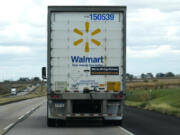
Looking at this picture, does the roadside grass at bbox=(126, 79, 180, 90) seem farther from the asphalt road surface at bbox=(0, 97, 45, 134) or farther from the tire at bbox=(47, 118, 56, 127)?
the tire at bbox=(47, 118, 56, 127)

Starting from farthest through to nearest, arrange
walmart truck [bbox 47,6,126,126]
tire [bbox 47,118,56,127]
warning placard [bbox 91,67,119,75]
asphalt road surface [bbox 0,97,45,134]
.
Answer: asphalt road surface [bbox 0,97,45,134], tire [bbox 47,118,56,127], warning placard [bbox 91,67,119,75], walmart truck [bbox 47,6,126,126]

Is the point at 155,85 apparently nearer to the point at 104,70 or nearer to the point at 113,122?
the point at 113,122

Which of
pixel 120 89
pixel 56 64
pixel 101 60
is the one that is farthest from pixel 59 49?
pixel 120 89

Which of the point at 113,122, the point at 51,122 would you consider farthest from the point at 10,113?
the point at 113,122

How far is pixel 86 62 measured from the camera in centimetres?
1780

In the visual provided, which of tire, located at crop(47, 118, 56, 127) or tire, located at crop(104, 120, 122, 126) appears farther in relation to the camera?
tire, located at crop(104, 120, 122, 126)

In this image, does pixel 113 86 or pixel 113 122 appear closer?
pixel 113 86

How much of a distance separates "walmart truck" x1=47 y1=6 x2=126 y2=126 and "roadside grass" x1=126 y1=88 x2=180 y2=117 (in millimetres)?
8485

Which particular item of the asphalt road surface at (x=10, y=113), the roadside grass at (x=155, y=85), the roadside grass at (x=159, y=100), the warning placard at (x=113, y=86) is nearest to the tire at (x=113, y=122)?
the warning placard at (x=113, y=86)

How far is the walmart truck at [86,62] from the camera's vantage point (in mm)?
17625

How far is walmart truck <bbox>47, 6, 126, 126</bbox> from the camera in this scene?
1762 centimetres

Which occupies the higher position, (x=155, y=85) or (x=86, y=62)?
(x=86, y=62)

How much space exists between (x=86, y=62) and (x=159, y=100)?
22.8 meters

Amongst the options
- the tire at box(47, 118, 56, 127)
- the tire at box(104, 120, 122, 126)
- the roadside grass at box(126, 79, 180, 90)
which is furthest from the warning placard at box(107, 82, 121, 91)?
the roadside grass at box(126, 79, 180, 90)
